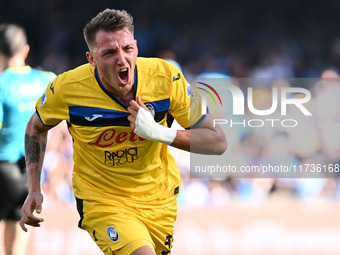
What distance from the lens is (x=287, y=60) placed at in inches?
459

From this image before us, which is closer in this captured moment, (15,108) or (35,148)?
(35,148)

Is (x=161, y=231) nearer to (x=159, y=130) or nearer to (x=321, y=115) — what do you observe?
(x=159, y=130)

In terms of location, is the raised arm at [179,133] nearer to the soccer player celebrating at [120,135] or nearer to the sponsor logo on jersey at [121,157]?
the soccer player celebrating at [120,135]

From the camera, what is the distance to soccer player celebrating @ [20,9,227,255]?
4.33 m

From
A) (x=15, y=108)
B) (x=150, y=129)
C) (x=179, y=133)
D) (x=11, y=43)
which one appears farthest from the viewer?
(x=11, y=43)

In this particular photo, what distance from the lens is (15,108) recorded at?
6.20 m

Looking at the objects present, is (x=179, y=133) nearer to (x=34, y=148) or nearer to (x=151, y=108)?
(x=151, y=108)

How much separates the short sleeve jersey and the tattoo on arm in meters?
1.51

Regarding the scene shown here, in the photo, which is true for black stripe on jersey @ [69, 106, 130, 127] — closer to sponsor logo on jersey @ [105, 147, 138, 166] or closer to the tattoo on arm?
sponsor logo on jersey @ [105, 147, 138, 166]

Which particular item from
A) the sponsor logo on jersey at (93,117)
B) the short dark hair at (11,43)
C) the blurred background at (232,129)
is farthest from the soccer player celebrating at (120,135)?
the blurred background at (232,129)

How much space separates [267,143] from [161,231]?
524 cm

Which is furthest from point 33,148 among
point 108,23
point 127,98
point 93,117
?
point 108,23

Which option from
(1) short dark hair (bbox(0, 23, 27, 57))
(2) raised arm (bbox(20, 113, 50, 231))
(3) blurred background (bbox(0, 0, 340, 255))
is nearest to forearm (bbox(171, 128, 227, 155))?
(2) raised arm (bbox(20, 113, 50, 231))

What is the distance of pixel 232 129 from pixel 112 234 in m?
5.38
